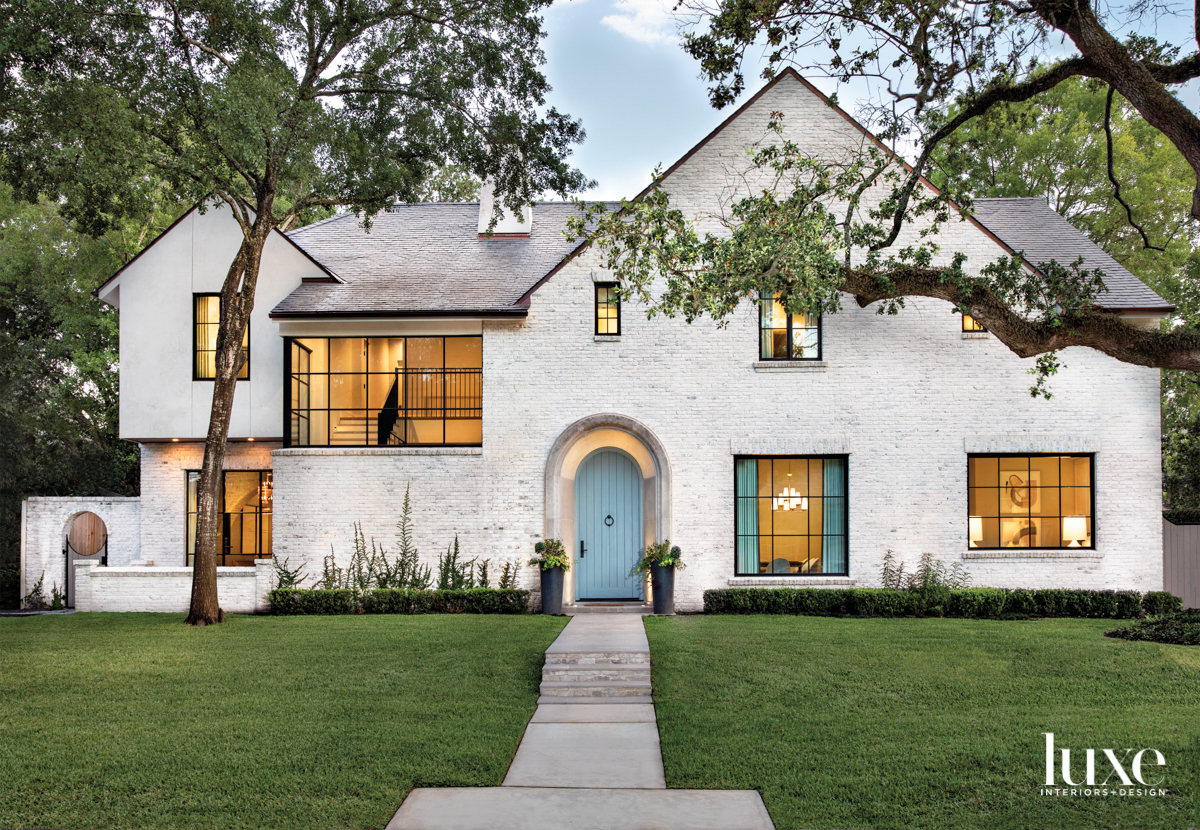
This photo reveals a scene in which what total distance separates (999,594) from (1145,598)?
2.62 meters

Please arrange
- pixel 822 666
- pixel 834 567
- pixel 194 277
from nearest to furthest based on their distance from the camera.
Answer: pixel 822 666 → pixel 834 567 → pixel 194 277

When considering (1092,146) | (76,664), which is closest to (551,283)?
(76,664)

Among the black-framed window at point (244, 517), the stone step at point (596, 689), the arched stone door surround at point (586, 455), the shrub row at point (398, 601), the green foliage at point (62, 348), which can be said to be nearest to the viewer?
the stone step at point (596, 689)

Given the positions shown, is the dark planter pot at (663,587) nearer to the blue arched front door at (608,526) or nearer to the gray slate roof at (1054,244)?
the blue arched front door at (608,526)

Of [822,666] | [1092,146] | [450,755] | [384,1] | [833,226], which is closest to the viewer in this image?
[450,755]

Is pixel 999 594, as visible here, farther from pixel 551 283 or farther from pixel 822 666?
pixel 551 283

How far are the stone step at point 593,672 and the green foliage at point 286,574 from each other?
6919 millimetres

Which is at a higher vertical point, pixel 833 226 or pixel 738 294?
pixel 833 226

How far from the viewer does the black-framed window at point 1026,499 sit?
46.2 feet

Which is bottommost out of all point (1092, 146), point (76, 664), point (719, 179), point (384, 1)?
point (76, 664)

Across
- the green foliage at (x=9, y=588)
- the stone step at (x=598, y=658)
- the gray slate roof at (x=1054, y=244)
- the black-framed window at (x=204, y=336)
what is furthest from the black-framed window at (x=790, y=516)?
the green foliage at (x=9, y=588)

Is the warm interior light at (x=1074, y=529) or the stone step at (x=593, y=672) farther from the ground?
the warm interior light at (x=1074, y=529)

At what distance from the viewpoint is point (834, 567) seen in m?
14.1

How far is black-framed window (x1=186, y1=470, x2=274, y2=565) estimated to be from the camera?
16906mm
